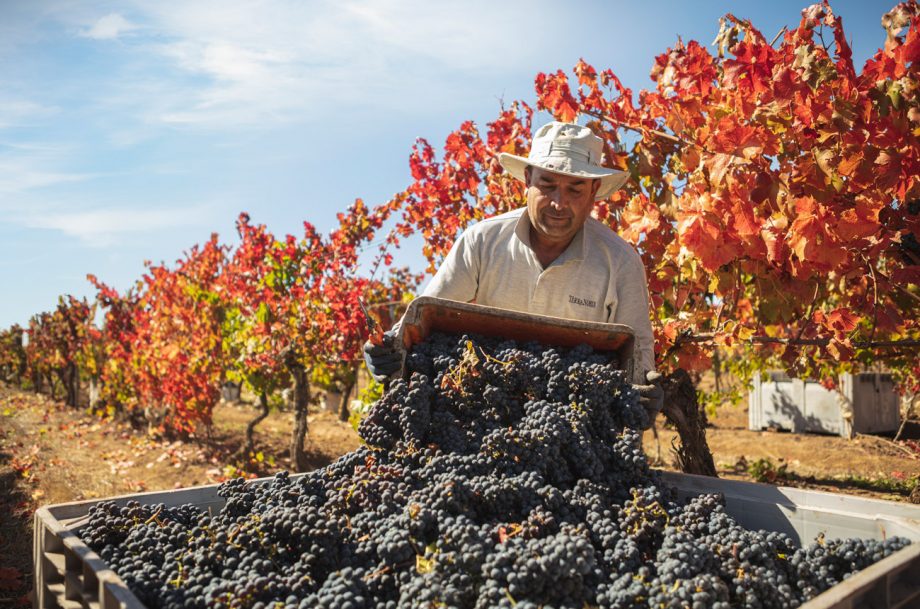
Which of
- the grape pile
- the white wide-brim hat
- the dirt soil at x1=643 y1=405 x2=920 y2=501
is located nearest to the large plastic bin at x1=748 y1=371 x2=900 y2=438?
the dirt soil at x1=643 y1=405 x2=920 y2=501

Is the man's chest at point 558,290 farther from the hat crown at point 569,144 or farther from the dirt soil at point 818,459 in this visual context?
the dirt soil at point 818,459

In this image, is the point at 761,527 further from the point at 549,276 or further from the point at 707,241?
the point at 707,241

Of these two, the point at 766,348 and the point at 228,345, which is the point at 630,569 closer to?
the point at 228,345

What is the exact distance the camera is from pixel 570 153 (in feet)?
8.84

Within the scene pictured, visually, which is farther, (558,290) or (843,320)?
(843,320)

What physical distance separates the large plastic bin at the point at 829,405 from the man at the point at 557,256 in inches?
318

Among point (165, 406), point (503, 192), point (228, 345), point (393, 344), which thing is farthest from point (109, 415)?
point (393, 344)

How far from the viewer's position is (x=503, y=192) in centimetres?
504

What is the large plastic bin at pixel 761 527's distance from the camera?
58.2 inches

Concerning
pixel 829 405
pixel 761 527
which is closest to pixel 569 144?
pixel 761 527

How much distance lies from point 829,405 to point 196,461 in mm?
8969

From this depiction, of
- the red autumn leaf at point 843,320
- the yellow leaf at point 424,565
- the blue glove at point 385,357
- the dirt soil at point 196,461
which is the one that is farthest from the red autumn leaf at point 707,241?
the dirt soil at point 196,461

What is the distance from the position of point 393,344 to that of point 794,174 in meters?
1.96

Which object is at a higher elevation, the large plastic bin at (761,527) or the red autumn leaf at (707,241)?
the red autumn leaf at (707,241)
